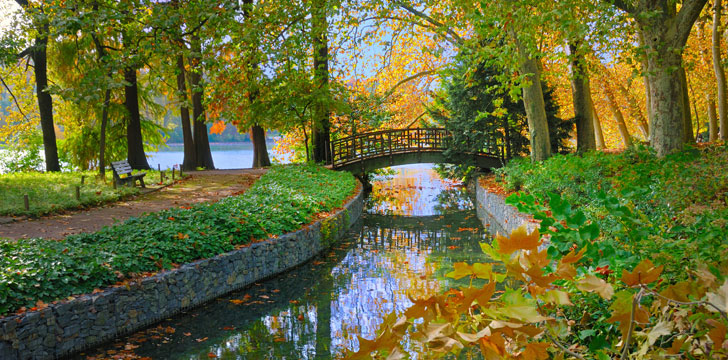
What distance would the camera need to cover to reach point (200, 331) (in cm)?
684

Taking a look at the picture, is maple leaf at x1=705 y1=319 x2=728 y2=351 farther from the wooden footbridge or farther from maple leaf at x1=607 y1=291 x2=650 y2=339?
the wooden footbridge

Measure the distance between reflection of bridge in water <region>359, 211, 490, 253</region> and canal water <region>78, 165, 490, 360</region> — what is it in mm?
26

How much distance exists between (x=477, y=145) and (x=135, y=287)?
15.9 m

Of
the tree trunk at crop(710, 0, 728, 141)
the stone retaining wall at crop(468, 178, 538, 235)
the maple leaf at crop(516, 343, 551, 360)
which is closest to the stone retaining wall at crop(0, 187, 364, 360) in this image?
the stone retaining wall at crop(468, 178, 538, 235)

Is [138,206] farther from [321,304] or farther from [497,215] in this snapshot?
[497,215]

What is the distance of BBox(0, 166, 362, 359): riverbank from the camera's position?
5812mm

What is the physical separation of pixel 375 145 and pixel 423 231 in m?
9.59

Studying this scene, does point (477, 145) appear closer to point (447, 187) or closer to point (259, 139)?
point (447, 187)

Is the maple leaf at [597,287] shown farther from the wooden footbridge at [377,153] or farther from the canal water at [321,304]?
the wooden footbridge at [377,153]

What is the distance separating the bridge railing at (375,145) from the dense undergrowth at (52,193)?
846 centimetres

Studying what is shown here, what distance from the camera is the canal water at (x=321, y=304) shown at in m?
6.18

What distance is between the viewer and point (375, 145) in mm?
23047

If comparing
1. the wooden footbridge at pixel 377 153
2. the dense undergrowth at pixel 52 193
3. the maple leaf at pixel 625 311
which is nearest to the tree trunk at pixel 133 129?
the dense undergrowth at pixel 52 193

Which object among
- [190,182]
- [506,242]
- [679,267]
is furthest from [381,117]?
[506,242]
